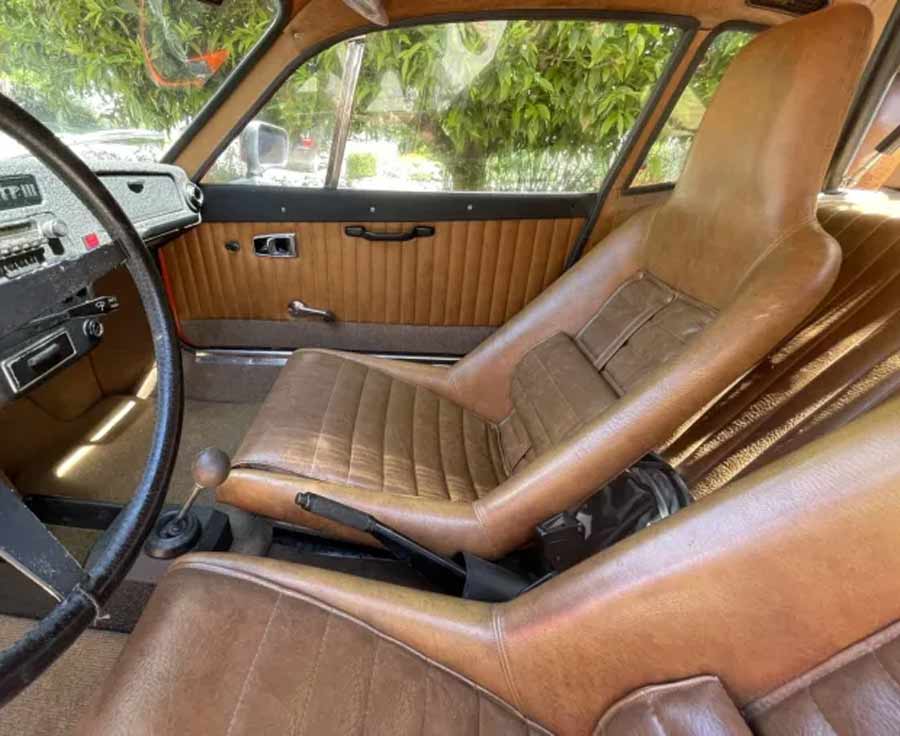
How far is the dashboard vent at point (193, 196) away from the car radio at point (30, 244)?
0.59 m

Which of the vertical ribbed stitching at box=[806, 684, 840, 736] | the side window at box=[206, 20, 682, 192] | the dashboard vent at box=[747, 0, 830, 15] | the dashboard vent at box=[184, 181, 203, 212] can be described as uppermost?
the dashboard vent at box=[747, 0, 830, 15]

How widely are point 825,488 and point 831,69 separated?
0.69 meters

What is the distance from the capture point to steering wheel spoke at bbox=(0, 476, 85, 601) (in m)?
0.53

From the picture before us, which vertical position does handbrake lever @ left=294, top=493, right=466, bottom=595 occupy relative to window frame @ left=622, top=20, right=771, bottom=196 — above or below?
below

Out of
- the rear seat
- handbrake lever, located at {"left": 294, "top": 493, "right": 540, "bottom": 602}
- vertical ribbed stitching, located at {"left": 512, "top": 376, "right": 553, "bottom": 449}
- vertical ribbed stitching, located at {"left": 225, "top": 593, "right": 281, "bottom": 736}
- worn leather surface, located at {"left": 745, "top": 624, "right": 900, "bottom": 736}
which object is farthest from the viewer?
vertical ribbed stitching, located at {"left": 512, "top": 376, "right": 553, "bottom": 449}

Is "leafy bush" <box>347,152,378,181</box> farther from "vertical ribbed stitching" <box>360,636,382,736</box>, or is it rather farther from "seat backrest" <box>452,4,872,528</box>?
"vertical ribbed stitching" <box>360,636,382,736</box>

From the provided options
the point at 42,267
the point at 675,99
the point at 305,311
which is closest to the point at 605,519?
the point at 42,267

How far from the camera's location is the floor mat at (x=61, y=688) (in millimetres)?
933

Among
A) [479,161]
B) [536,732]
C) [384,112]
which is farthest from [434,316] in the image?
[536,732]

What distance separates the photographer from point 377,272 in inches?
65.9

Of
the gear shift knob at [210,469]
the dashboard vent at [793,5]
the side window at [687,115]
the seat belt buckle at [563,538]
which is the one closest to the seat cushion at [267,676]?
the gear shift knob at [210,469]

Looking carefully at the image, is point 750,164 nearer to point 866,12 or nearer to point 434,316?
point 866,12

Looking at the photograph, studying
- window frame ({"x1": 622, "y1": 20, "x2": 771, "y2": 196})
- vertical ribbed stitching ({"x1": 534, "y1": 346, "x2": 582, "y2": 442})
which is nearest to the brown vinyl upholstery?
vertical ribbed stitching ({"x1": 534, "y1": 346, "x2": 582, "y2": 442})

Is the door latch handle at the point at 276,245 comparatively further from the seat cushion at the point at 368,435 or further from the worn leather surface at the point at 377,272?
the seat cushion at the point at 368,435
